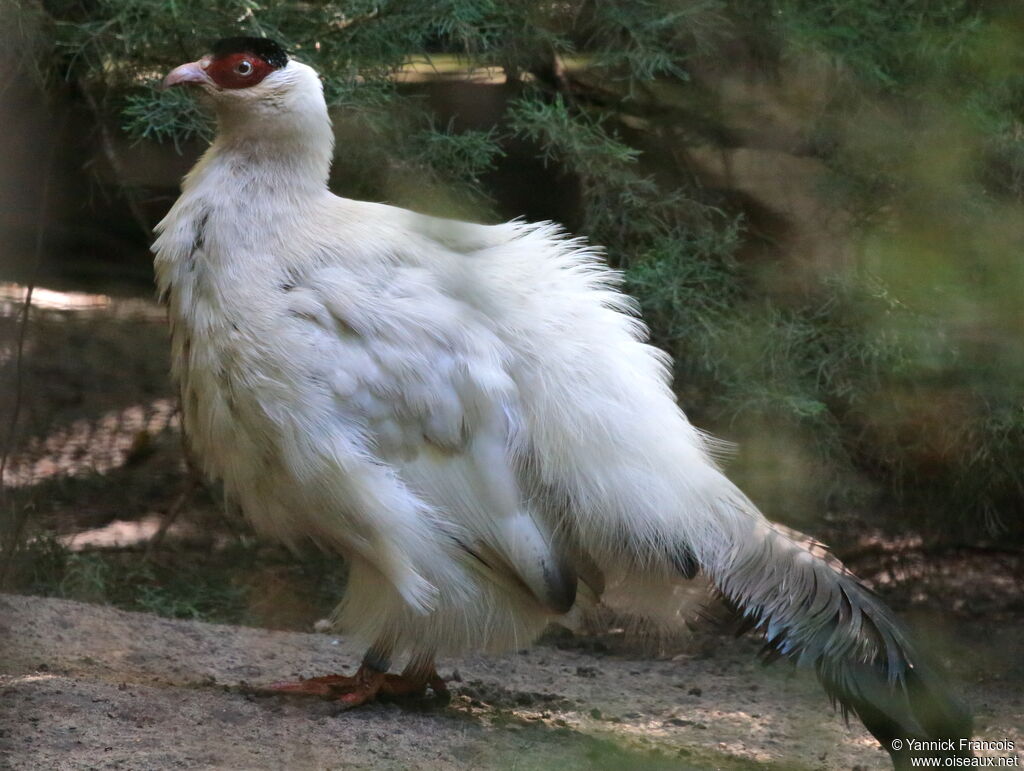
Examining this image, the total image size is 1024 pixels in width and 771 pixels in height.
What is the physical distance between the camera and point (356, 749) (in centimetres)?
331

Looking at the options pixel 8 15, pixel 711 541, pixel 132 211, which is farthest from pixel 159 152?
pixel 711 541

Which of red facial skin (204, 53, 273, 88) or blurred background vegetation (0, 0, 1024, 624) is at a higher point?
red facial skin (204, 53, 273, 88)

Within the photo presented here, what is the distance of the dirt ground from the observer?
10.4 ft

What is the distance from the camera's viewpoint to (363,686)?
376 cm

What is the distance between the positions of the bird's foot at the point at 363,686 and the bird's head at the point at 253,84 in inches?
70.1

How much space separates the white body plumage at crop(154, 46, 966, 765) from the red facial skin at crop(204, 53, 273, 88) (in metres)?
0.03

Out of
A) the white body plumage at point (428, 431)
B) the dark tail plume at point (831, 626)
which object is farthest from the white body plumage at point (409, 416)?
the dark tail plume at point (831, 626)

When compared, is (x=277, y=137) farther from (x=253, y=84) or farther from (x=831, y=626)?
(x=831, y=626)

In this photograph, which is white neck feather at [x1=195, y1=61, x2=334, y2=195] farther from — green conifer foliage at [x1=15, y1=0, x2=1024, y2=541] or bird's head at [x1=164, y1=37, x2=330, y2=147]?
green conifer foliage at [x1=15, y1=0, x2=1024, y2=541]

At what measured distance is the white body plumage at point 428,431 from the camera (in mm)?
3350

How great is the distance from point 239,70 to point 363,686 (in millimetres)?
2018

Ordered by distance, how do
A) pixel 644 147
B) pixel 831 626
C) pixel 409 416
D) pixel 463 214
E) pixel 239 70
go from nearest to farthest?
pixel 831 626, pixel 409 416, pixel 239 70, pixel 463 214, pixel 644 147

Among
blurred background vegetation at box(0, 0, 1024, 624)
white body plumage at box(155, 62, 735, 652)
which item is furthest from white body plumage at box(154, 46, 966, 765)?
blurred background vegetation at box(0, 0, 1024, 624)

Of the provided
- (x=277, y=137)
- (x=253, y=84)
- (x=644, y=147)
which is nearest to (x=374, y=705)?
(x=277, y=137)
